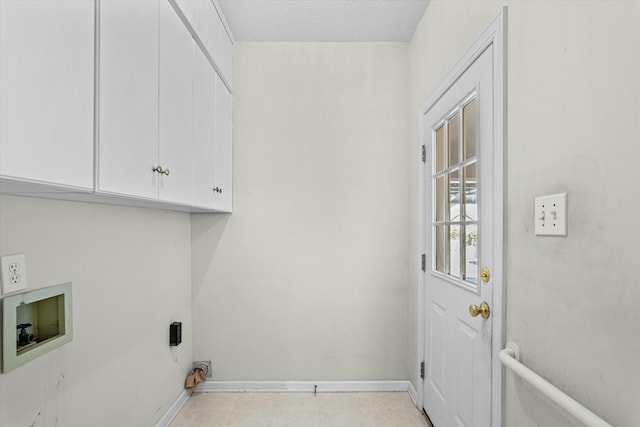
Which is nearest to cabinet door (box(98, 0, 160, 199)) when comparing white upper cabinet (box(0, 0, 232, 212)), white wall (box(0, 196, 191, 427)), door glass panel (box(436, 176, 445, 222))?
white upper cabinet (box(0, 0, 232, 212))

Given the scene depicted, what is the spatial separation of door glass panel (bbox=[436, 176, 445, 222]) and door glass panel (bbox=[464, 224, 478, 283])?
34 centimetres

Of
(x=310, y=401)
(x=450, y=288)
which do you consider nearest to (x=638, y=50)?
(x=450, y=288)

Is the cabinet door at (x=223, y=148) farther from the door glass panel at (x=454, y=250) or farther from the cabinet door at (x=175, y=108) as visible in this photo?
the door glass panel at (x=454, y=250)

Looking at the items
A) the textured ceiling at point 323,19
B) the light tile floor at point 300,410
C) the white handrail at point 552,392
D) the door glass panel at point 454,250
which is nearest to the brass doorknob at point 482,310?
the white handrail at point 552,392

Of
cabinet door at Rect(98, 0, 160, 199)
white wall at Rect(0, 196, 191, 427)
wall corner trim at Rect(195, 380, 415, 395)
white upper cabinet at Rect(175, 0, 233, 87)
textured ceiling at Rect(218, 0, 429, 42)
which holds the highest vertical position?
textured ceiling at Rect(218, 0, 429, 42)

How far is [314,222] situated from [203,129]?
1000mm

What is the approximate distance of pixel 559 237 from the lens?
3.13 ft

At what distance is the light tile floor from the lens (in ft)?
6.81

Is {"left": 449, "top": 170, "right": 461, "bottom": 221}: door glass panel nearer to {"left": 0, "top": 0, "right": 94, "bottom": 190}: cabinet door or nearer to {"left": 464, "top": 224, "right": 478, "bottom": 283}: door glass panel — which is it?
{"left": 464, "top": 224, "right": 478, "bottom": 283}: door glass panel

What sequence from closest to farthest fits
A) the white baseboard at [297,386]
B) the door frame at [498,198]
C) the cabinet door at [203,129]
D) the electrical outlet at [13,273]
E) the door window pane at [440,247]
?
the electrical outlet at [13,273]
the door frame at [498,198]
the cabinet door at [203,129]
the door window pane at [440,247]
the white baseboard at [297,386]

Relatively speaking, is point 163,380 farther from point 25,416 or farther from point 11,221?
point 11,221

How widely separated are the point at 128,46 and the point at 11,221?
2.20 feet

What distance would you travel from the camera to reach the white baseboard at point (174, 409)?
79.2 inches

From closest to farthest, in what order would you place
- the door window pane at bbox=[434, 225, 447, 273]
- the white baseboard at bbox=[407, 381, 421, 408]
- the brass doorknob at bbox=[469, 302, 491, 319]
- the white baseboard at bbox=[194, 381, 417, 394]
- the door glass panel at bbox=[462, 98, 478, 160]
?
the brass doorknob at bbox=[469, 302, 491, 319] → the door glass panel at bbox=[462, 98, 478, 160] → the door window pane at bbox=[434, 225, 447, 273] → the white baseboard at bbox=[407, 381, 421, 408] → the white baseboard at bbox=[194, 381, 417, 394]
